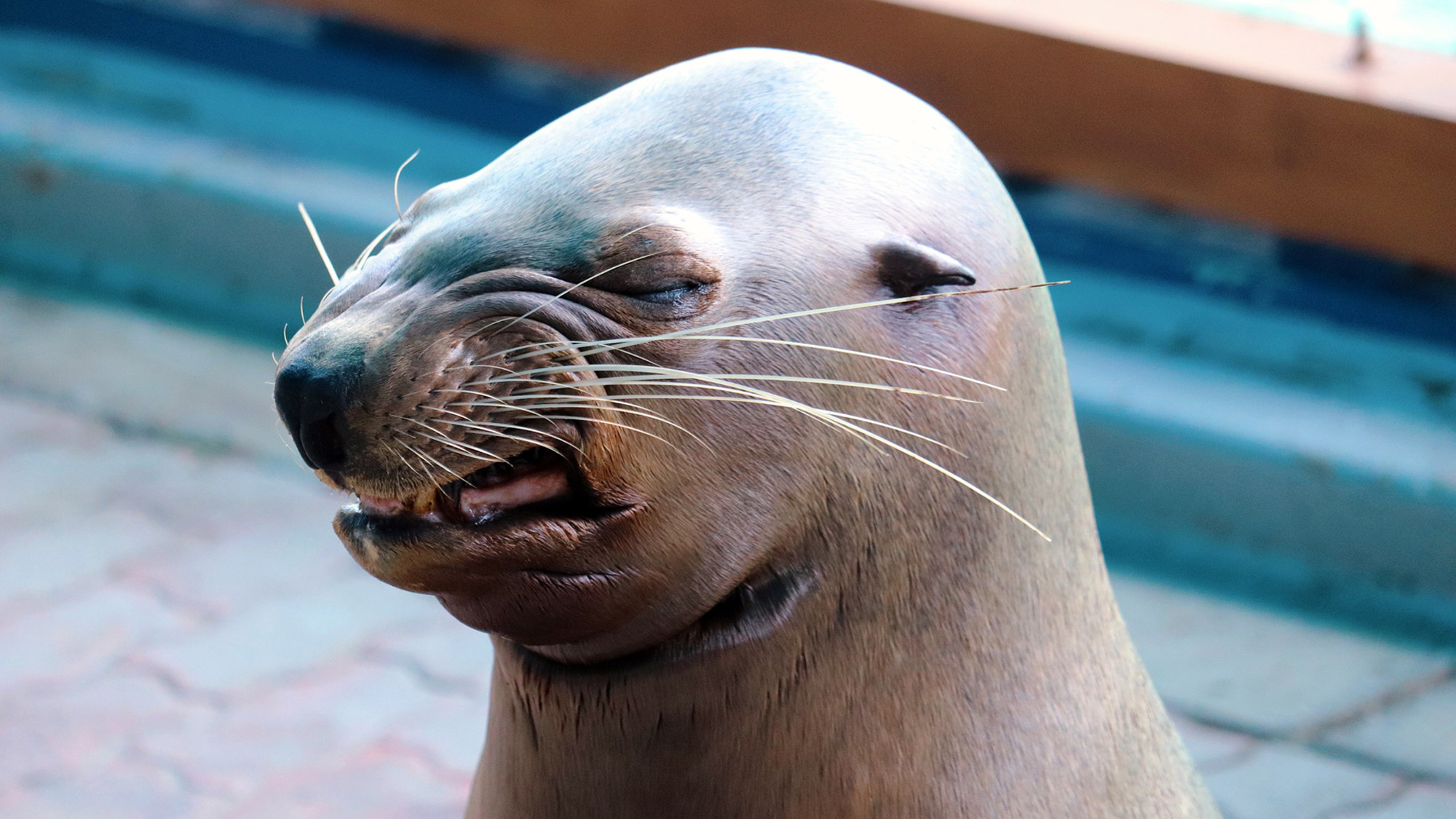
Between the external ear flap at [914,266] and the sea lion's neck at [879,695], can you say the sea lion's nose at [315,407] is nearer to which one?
the sea lion's neck at [879,695]

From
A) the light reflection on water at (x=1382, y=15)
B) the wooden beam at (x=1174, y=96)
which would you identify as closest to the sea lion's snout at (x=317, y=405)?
the wooden beam at (x=1174, y=96)

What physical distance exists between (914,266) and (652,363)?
23 centimetres

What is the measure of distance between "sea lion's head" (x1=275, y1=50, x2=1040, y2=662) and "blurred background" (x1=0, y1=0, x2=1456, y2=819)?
4.06ft

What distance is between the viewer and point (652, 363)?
3.58ft

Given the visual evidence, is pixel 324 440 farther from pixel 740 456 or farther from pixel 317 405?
pixel 740 456

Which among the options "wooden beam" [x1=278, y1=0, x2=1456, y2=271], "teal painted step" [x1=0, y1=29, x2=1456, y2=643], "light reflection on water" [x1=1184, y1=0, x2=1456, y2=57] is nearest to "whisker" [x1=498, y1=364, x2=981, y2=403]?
"teal painted step" [x1=0, y1=29, x2=1456, y2=643]

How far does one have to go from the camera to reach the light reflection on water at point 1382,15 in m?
3.25

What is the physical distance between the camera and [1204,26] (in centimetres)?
323

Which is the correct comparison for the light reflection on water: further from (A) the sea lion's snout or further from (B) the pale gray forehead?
(A) the sea lion's snout

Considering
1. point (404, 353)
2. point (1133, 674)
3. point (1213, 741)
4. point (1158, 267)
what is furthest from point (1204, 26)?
point (404, 353)

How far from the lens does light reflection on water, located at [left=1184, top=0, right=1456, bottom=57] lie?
3248mm

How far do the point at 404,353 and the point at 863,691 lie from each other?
0.47 m

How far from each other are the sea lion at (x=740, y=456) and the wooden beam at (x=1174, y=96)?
6.48 ft

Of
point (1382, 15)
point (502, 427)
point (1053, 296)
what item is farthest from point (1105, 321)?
point (502, 427)
